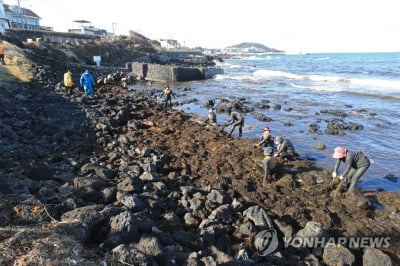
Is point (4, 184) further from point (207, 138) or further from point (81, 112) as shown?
point (81, 112)

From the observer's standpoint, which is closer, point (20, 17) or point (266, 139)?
point (266, 139)

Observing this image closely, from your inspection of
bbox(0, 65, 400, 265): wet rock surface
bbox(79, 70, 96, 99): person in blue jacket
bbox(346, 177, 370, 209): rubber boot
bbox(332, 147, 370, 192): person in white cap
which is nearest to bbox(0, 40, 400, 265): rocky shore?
bbox(0, 65, 400, 265): wet rock surface

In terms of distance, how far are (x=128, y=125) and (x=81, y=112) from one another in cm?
334

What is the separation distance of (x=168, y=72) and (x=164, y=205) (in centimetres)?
3445

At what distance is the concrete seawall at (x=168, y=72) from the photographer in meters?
39.2

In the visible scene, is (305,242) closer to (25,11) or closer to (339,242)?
(339,242)

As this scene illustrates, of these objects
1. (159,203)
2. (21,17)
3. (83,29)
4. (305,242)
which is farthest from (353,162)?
(83,29)

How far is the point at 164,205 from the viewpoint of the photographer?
6.45 m

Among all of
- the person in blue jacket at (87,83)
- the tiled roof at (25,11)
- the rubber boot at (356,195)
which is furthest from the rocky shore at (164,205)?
the tiled roof at (25,11)

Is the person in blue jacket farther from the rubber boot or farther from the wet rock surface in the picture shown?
the rubber boot

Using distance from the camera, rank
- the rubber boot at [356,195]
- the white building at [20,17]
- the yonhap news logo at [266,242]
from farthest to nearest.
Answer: the white building at [20,17]
the rubber boot at [356,195]
the yonhap news logo at [266,242]

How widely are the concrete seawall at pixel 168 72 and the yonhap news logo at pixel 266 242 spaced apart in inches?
1373

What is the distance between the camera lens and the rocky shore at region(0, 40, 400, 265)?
14.1 ft

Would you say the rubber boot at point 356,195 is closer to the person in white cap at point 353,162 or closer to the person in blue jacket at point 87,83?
the person in white cap at point 353,162
